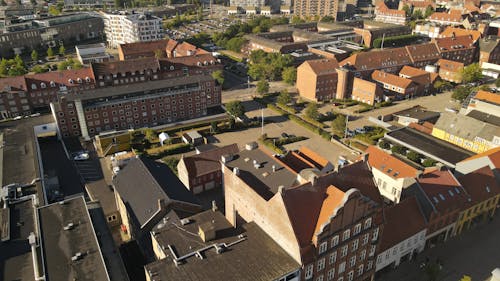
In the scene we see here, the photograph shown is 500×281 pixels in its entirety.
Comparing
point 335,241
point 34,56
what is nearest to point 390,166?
point 335,241

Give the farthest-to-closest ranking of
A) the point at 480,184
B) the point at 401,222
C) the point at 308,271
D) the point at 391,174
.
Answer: the point at 391,174 < the point at 480,184 < the point at 401,222 < the point at 308,271

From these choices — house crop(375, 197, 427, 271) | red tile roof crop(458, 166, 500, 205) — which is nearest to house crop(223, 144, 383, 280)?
house crop(375, 197, 427, 271)

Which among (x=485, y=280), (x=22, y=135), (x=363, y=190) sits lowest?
(x=485, y=280)

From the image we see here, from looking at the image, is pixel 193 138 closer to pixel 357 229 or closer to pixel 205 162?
pixel 205 162

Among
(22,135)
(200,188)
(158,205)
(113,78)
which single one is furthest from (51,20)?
(158,205)

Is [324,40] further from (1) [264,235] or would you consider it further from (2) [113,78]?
(1) [264,235]

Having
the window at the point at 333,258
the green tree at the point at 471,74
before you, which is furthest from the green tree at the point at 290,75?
the window at the point at 333,258
